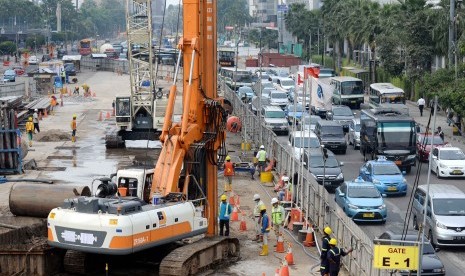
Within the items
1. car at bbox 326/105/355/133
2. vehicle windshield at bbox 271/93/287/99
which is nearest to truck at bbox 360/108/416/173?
car at bbox 326/105/355/133

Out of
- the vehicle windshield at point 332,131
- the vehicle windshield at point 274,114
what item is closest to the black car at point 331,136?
the vehicle windshield at point 332,131

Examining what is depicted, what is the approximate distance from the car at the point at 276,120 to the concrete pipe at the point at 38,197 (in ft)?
108

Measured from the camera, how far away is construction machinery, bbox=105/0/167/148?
60.4m

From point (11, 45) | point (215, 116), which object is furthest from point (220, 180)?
point (11, 45)

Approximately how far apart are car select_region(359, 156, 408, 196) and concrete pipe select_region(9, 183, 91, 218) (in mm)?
15205

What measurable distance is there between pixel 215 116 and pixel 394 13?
6226 centimetres

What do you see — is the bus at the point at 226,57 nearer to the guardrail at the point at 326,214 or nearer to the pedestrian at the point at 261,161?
the guardrail at the point at 326,214

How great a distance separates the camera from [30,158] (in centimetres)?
5472

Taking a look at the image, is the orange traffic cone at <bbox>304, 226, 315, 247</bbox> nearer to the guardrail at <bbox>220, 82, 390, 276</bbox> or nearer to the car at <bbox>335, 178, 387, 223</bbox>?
the guardrail at <bbox>220, 82, 390, 276</bbox>

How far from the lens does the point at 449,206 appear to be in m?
33.4

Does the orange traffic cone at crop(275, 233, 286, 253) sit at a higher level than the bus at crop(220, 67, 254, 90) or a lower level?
lower

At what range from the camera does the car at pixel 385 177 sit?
138 feet

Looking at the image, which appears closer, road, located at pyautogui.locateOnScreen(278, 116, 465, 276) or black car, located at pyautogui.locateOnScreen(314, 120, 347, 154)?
road, located at pyautogui.locateOnScreen(278, 116, 465, 276)

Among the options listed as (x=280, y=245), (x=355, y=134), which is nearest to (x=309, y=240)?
(x=280, y=245)
